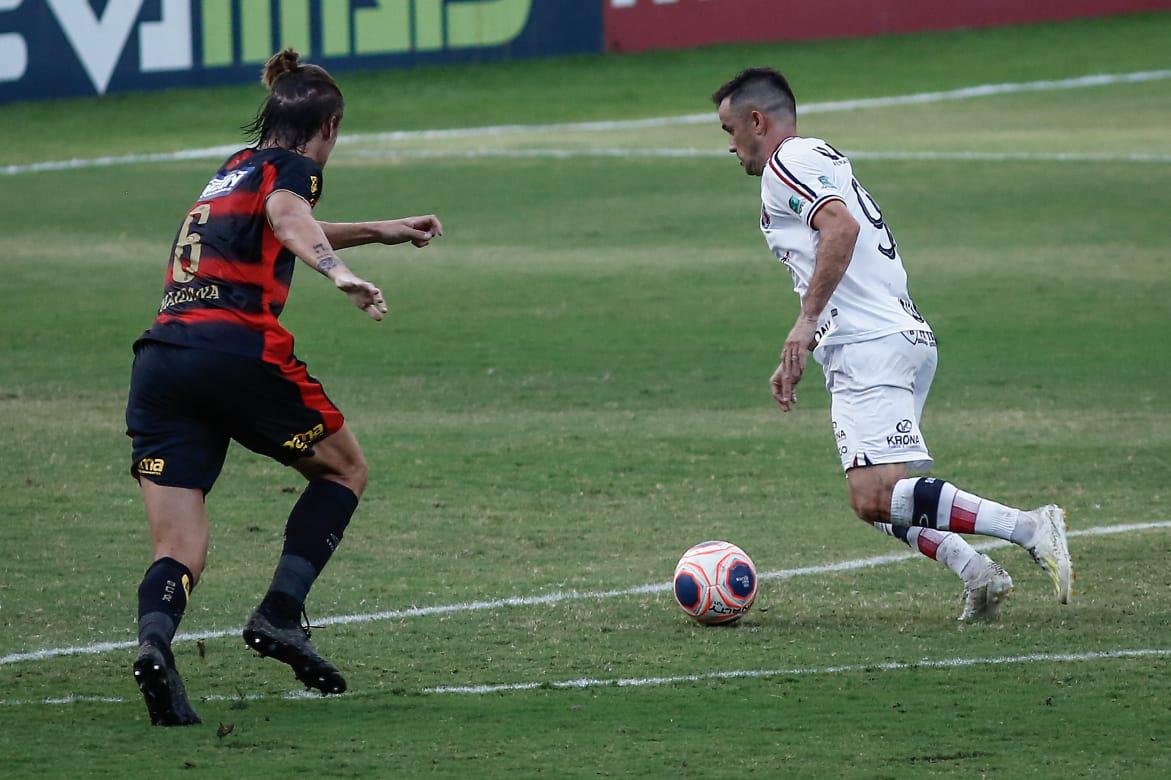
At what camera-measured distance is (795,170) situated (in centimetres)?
686

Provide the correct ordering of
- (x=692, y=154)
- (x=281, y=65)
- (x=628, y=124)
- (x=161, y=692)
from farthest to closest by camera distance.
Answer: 1. (x=628, y=124)
2. (x=692, y=154)
3. (x=281, y=65)
4. (x=161, y=692)

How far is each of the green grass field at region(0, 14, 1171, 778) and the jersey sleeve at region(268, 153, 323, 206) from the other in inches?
61.0

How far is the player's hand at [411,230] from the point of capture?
6707mm

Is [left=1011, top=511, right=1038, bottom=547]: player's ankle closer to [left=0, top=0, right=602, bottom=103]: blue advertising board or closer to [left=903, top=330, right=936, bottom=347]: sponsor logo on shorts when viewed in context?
[left=903, top=330, right=936, bottom=347]: sponsor logo on shorts

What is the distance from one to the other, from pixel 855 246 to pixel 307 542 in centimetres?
220

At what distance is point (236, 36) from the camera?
26562 mm

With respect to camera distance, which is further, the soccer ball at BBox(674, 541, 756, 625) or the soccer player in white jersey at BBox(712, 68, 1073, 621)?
the soccer ball at BBox(674, 541, 756, 625)

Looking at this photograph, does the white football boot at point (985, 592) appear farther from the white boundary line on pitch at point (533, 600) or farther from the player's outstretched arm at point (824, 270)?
the white boundary line on pitch at point (533, 600)

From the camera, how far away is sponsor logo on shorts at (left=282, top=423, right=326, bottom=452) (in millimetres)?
6105

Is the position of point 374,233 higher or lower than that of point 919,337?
higher

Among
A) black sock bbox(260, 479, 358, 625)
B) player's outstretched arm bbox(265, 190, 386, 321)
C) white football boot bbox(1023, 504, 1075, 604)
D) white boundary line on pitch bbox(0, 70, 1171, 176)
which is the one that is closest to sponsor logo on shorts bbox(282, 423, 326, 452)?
black sock bbox(260, 479, 358, 625)

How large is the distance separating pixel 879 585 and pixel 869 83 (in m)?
22.8

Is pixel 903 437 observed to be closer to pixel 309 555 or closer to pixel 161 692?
pixel 309 555

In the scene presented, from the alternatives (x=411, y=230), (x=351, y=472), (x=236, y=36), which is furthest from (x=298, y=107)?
(x=236, y=36)
